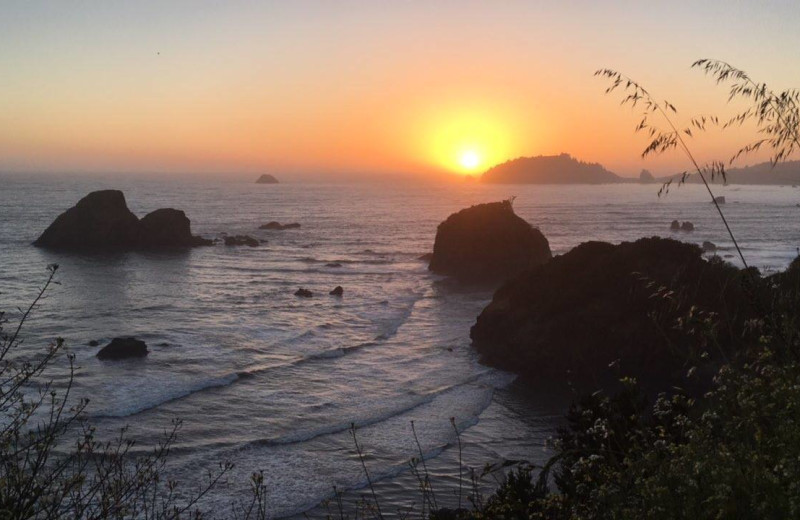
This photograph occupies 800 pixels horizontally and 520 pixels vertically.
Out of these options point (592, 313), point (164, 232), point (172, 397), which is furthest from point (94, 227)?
point (592, 313)

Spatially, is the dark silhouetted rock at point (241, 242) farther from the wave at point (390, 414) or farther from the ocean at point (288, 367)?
the wave at point (390, 414)

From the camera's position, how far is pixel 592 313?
89.0ft

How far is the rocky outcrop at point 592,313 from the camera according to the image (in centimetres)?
2512

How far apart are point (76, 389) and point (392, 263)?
42.1 metres

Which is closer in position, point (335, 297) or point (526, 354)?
point (526, 354)

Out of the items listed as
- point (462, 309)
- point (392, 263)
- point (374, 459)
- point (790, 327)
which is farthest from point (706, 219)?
point (790, 327)

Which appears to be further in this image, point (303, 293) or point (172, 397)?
point (303, 293)

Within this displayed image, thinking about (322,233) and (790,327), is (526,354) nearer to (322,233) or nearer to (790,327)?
(790,327)

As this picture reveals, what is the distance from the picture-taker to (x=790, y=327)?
621 centimetres

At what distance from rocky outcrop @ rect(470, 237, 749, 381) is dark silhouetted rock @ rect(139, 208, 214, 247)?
49228 mm

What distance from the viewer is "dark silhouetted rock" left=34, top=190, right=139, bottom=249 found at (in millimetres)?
69312

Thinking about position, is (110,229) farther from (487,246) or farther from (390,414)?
(390,414)

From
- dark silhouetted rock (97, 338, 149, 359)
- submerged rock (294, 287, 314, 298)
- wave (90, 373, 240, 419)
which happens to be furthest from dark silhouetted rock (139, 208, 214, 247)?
wave (90, 373, 240, 419)

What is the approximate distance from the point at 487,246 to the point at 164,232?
36.5 meters
